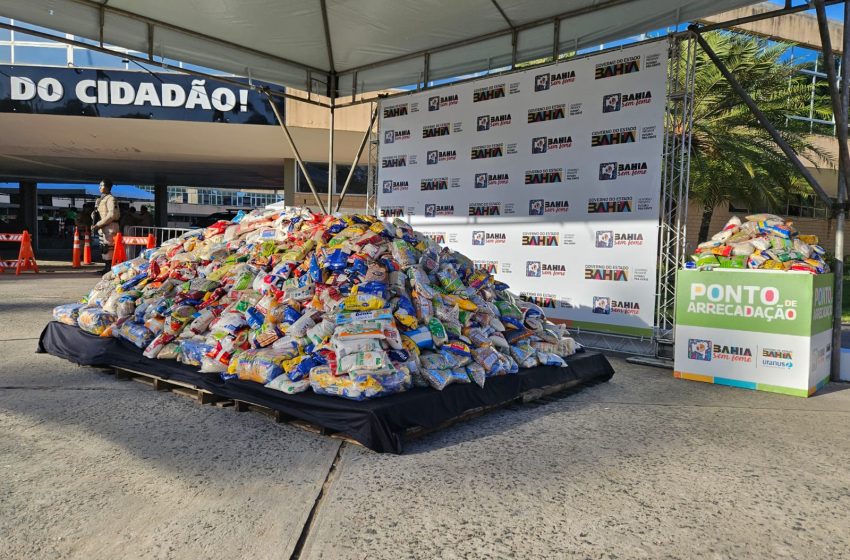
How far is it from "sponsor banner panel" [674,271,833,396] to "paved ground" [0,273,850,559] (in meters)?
0.69

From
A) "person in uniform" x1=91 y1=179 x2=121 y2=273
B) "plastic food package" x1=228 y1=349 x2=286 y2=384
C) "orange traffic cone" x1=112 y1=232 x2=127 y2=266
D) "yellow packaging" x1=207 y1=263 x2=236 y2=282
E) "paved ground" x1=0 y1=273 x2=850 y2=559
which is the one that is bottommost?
"paved ground" x1=0 y1=273 x2=850 y2=559

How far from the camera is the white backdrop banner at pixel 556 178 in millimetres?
7086

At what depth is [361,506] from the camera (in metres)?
3.00

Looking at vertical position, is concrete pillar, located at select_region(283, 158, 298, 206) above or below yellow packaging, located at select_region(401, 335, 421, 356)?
above

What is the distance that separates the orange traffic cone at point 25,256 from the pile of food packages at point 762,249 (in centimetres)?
1612

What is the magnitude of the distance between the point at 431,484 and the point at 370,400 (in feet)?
2.60

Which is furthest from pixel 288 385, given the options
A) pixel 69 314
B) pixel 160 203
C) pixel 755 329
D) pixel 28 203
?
pixel 28 203

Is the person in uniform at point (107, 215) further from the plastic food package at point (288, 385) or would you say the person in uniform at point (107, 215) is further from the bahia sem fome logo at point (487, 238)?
the plastic food package at point (288, 385)

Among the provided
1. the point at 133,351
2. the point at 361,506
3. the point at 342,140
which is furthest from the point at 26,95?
the point at 361,506

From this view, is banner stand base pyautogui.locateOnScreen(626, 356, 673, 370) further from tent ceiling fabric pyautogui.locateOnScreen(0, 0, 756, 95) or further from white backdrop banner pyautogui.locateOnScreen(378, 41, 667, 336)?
tent ceiling fabric pyautogui.locateOnScreen(0, 0, 756, 95)

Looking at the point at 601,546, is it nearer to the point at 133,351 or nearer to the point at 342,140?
the point at 133,351

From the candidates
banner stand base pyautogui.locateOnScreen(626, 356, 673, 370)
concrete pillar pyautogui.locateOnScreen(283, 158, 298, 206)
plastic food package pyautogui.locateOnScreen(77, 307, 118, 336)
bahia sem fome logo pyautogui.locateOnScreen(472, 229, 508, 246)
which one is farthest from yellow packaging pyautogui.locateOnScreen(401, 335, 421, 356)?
concrete pillar pyautogui.locateOnScreen(283, 158, 298, 206)

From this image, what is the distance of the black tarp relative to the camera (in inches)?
147

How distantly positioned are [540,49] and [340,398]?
251 inches
